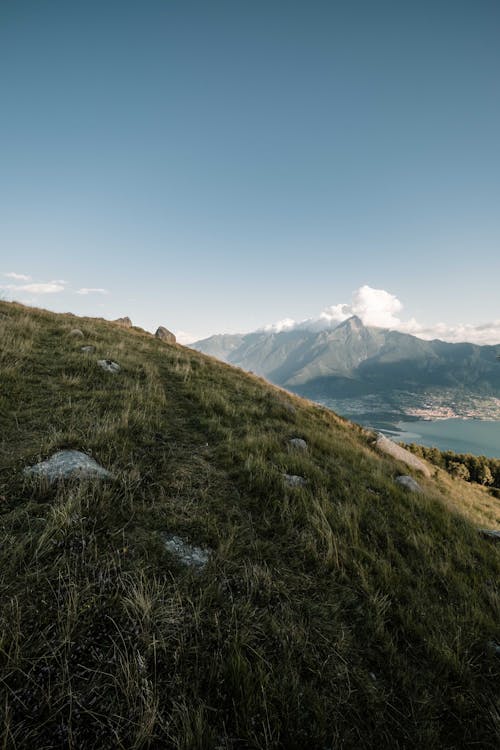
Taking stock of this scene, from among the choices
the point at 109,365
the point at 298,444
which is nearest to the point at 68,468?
the point at 298,444

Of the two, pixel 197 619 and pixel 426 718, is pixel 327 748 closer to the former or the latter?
pixel 426 718

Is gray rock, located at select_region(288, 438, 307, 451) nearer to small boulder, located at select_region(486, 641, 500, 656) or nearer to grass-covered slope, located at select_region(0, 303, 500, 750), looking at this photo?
grass-covered slope, located at select_region(0, 303, 500, 750)

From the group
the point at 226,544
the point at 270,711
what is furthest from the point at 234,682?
the point at 226,544

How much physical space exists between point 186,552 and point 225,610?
83cm

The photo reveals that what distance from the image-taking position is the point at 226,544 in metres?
3.45

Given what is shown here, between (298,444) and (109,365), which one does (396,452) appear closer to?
(298,444)

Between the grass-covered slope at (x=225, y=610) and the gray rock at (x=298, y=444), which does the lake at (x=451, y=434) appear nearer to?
the gray rock at (x=298, y=444)

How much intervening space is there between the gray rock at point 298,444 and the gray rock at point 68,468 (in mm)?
4698

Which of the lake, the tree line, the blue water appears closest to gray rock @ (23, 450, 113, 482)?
the tree line

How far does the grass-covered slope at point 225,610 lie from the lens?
1848 millimetres

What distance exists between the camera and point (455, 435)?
150m

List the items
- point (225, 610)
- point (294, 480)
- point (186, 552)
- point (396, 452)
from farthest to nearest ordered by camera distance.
Answer: point (396, 452) < point (294, 480) < point (186, 552) < point (225, 610)

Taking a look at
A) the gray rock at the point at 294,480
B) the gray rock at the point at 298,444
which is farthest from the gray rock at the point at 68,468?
the gray rock at the point at 298,444

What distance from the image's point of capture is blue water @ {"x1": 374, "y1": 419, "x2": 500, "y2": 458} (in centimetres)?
11694
